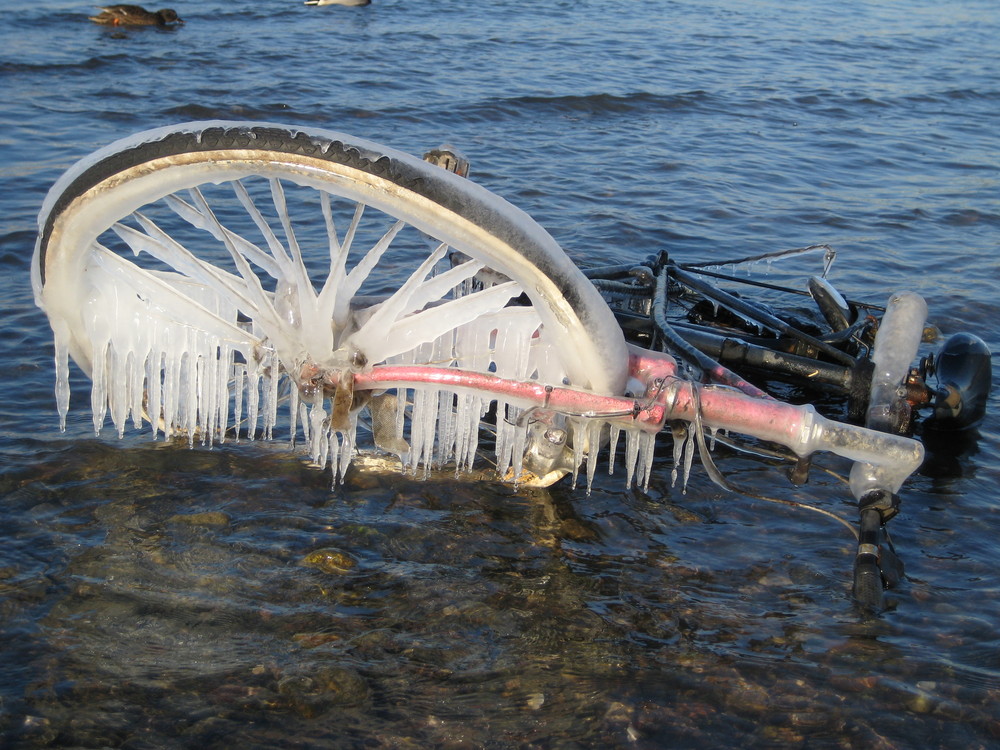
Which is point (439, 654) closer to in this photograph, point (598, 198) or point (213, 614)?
point (213, 614)

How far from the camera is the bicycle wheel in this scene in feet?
12.6

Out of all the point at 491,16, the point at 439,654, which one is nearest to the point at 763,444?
the point at 439,654

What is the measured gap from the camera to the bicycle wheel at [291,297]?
3.83m

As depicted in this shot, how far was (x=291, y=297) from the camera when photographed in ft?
15.0

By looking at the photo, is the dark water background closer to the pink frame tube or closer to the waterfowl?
the pink frame tube

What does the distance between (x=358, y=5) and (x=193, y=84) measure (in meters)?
8.20

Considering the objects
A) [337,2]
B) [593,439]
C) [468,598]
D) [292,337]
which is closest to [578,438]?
[593,439]

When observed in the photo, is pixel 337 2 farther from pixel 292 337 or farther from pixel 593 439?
pixel 593 439

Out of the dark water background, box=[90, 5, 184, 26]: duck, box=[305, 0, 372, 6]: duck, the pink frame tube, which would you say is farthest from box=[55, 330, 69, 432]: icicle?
box=[305, 0, 372, 6]: duck

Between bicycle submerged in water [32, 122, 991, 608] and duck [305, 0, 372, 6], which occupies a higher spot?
duck [305, 0, 372, 6]

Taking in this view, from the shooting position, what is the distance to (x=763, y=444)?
20.9 feet

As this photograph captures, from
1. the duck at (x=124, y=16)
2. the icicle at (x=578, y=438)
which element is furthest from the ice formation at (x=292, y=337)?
the duck at (x=124, y=16)

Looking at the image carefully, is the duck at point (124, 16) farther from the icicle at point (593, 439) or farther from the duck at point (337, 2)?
the icicle at point (593, 439)

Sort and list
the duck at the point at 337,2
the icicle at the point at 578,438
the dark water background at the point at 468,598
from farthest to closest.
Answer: the duck at the point at 337,2 → the icicle at the point at 578,438 → the dark water background at the point at 468,598
